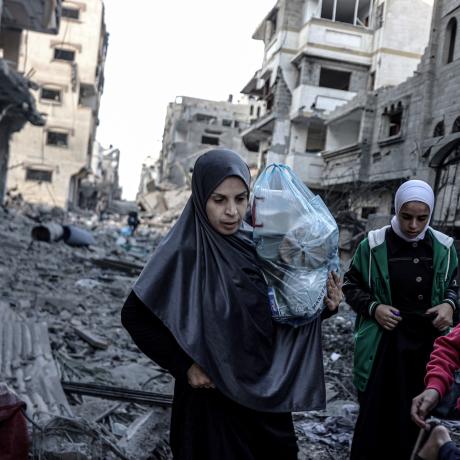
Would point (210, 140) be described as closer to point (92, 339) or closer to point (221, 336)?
point (92, 339)

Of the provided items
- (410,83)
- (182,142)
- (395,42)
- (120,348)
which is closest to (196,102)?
(182,142)

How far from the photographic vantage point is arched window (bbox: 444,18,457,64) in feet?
34.9

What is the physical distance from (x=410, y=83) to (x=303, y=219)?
12663 millimetres

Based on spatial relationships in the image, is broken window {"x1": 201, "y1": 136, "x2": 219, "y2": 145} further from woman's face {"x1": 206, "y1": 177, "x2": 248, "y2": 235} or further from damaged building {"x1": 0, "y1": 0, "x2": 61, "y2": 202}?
woman's face {"x1": 206, "y1": 177, "x2": 248, "y2": 235}

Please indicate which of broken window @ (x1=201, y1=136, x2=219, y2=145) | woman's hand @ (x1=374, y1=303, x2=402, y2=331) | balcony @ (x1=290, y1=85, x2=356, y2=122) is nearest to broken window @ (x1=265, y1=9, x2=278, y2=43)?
balcony @ (x1=290, y1=85, x2=356, y2=122)

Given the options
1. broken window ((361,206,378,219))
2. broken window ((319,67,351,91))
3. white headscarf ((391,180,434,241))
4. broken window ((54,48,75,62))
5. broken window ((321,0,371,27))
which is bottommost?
white headscarf ((391,180,434,241))

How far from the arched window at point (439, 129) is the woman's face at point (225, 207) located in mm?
10452

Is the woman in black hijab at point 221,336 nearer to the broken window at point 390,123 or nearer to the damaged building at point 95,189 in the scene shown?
the broken window at point 390,123

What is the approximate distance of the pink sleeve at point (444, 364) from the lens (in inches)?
70.9

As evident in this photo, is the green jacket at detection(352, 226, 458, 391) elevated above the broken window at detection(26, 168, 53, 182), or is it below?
below

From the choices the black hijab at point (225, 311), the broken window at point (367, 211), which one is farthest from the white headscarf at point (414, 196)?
the broken window at point (367, 211)

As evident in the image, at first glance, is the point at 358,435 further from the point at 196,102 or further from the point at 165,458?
the point at 196,102

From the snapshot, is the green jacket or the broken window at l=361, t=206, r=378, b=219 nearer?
the green jacket

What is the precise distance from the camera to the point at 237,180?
1.89 m
